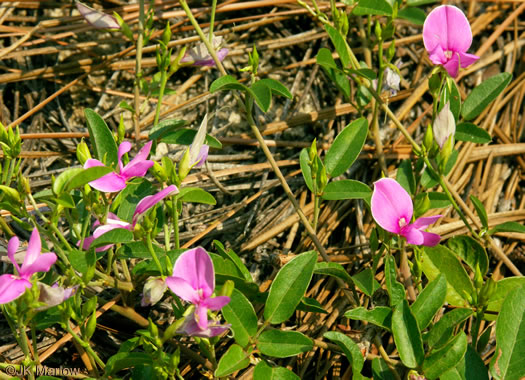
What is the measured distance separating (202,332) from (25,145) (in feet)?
3.73

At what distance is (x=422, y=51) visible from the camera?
2180 mm

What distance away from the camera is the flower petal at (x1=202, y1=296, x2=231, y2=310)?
1032mm

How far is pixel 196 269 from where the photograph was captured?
1.08m

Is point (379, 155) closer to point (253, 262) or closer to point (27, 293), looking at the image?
point (253, 262)

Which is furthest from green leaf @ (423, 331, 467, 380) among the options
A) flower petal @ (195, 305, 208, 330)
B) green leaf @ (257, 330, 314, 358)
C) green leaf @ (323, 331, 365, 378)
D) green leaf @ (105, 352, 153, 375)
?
green leaf @ (105, 352, 153, 375)

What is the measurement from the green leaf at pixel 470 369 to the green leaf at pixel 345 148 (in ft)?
1.74

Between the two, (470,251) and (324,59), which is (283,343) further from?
(324,59)

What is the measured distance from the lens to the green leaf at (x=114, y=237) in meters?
1.17

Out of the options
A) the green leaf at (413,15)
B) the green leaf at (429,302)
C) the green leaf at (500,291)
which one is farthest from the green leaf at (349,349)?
the green leaf at (413,15)

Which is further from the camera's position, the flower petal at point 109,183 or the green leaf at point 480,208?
the green leaf at point 480,208

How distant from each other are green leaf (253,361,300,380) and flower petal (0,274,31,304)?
48cm

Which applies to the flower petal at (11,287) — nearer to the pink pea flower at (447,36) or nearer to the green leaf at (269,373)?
the green leaf at (269,373)

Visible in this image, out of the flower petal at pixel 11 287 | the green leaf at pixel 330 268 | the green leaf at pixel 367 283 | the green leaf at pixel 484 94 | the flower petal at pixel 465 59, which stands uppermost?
the flower petal at pixel 465 59

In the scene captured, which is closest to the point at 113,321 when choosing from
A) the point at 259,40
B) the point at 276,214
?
the point at 276,214
